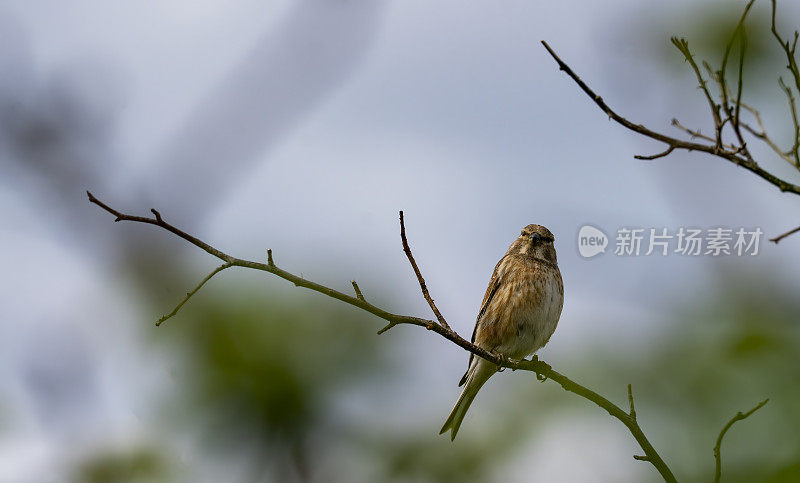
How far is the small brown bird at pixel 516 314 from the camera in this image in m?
7.50

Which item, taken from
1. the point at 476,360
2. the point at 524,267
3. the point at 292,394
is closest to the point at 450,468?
the point at 292,394

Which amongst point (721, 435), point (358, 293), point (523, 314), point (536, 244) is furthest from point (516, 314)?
point (721, 435)

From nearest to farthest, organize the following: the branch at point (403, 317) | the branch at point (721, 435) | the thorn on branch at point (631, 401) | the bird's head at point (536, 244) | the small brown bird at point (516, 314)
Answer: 1. the branch at point (721, 435)
2. the branch at point (403, 317)
3. the thorn on branch at point (631, 401)
4. the small brown bird at point (516, 314)
5. the bird's head at point (536, 244)

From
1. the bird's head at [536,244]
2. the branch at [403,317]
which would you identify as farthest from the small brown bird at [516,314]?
the branch at [403,317]

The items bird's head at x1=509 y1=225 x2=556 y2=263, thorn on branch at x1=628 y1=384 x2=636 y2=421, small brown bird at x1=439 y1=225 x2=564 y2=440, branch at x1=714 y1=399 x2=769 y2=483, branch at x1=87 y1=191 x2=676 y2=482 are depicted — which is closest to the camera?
branch at x1=714 y1=399 x2=769 y2=483

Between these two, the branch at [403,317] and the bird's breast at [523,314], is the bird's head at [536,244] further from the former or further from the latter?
the branch at [403,317]

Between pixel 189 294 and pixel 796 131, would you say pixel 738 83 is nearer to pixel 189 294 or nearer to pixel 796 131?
pixel 796 131

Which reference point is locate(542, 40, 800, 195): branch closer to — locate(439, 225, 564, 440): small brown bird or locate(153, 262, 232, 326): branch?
locate(153, 262, 232, 326): branch

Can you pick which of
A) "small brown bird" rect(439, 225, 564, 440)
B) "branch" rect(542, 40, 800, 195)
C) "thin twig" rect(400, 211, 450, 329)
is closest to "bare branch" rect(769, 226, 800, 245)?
"branch" rect(542, 40, 800, 195)

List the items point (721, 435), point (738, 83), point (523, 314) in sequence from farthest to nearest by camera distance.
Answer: point (523, 314)
point (738, 83)
point (721, 435)

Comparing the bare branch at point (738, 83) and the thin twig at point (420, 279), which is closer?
the bare branch at point (738, 83)

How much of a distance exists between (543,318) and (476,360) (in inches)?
28.9

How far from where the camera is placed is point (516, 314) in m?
7.51

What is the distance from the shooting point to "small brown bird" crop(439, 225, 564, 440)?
7504 mm
